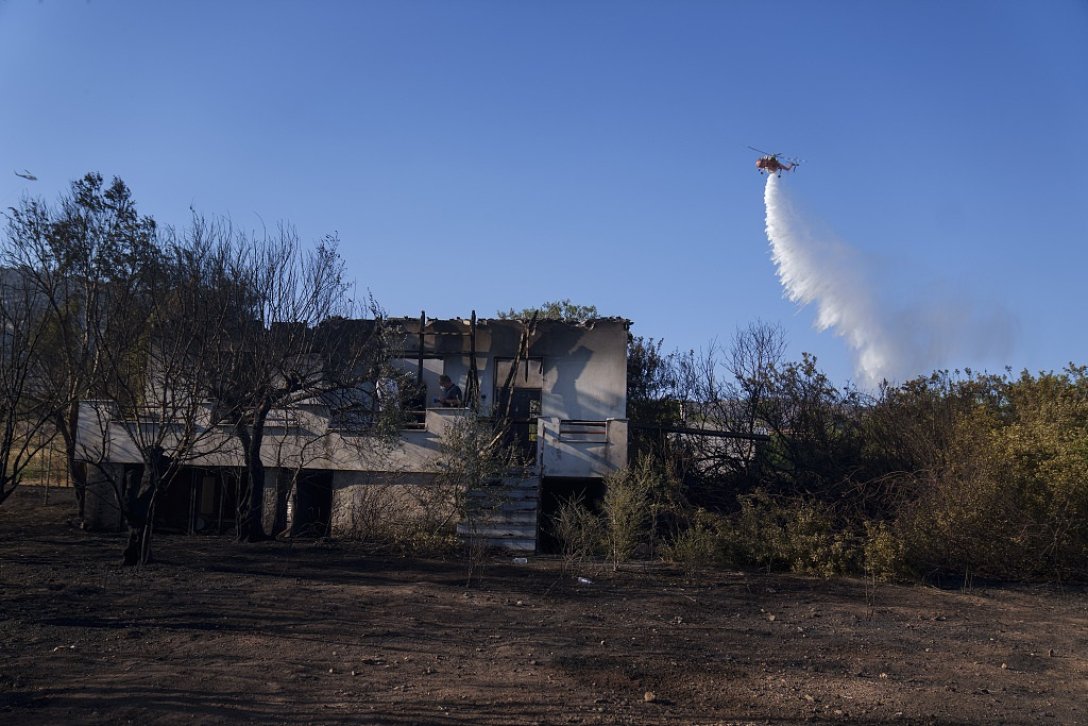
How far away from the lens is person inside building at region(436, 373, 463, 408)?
67.6 feet

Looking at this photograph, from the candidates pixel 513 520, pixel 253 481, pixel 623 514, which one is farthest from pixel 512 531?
pixel 253 481

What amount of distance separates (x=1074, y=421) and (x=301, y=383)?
1369cm

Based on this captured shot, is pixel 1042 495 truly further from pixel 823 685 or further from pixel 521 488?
pixel 521 488

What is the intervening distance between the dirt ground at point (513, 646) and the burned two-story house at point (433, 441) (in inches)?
135

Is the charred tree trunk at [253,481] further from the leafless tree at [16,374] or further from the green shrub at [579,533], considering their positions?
the green shrub at [579,533]

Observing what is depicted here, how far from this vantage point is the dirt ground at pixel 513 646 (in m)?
7.30

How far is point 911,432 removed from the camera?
16.1 metres

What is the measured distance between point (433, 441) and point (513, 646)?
10.7m

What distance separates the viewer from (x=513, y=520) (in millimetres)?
18219

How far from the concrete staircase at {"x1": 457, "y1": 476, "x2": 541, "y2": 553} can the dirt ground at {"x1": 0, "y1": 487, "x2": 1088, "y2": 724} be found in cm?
191

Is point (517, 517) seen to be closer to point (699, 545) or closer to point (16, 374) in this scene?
point (699, 545)

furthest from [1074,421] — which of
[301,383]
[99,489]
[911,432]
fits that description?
[99,489]

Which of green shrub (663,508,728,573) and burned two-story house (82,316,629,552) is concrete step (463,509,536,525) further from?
green shrub (663,508,728,573)

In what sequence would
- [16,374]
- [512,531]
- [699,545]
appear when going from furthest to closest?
[512,531], [699,545], [16,374]
